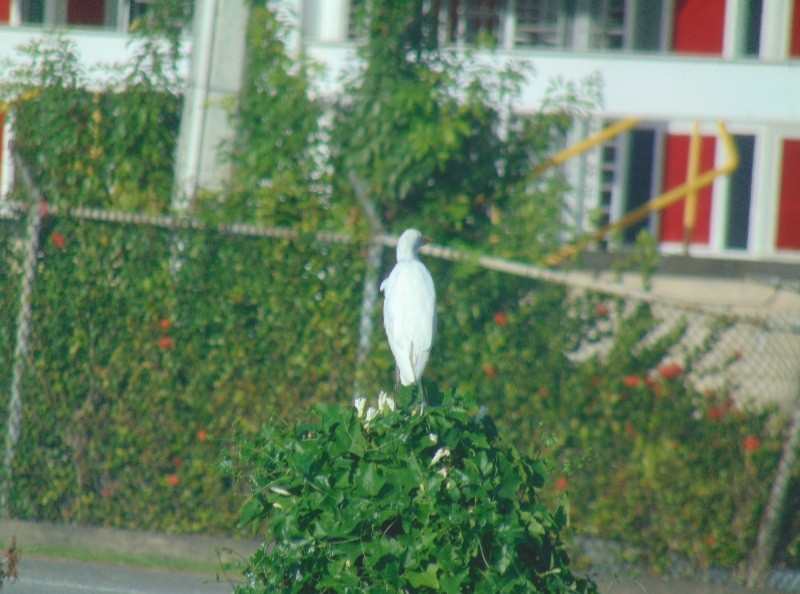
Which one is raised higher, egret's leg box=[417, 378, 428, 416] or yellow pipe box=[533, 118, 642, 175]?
yellow pipe box=[533, 118, 642, 175]

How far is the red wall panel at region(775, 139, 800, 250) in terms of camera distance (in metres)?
15.0

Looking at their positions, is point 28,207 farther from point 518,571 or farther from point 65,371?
point 518,571

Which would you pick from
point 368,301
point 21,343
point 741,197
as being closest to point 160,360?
point 21,343

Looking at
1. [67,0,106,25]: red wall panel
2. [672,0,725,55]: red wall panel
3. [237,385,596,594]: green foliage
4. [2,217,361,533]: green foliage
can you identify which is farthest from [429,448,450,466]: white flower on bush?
[67,0,106,25]: red wall panel

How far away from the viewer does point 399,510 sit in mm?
3408

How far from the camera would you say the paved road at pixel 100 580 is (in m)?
6.14

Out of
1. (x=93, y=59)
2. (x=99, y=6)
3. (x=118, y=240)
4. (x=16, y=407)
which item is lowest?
(x=16, y=407)

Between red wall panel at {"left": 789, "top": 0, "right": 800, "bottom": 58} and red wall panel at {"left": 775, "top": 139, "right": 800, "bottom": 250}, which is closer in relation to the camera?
red wall panel at {"left": 789, "top": 0, "right": 800, "bottom": 58}

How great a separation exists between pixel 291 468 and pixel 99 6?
1448cm

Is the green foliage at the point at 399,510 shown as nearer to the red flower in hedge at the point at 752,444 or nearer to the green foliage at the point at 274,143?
the red flower in hedge at the point at 752,444

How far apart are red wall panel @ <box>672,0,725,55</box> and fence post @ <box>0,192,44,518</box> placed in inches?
417

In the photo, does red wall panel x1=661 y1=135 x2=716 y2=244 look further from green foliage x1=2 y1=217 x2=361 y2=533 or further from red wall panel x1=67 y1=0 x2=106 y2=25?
green foliage x1=2 y1=217 x2=361 y2=533

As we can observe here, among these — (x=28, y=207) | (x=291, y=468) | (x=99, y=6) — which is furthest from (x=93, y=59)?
(x=291, y=468)

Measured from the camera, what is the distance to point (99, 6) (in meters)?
16.5
